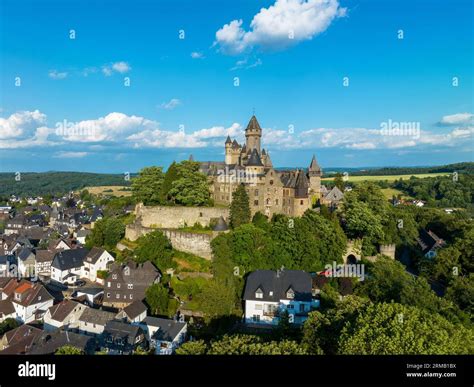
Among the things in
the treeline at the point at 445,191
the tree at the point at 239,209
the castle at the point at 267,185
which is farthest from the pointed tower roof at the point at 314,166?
the treeline at the point at 445,191

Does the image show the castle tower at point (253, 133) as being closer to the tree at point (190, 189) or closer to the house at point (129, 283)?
the tree at point (190, 189)

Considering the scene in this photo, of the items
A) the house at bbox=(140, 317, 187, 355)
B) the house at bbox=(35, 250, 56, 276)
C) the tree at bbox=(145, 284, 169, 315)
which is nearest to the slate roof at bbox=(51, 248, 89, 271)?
the house at bbox=(35, 250, 56, 276)

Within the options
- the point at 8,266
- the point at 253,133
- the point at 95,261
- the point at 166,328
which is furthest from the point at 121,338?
the point at 8,266

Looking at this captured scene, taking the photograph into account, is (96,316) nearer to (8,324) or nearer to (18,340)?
(18,340)
